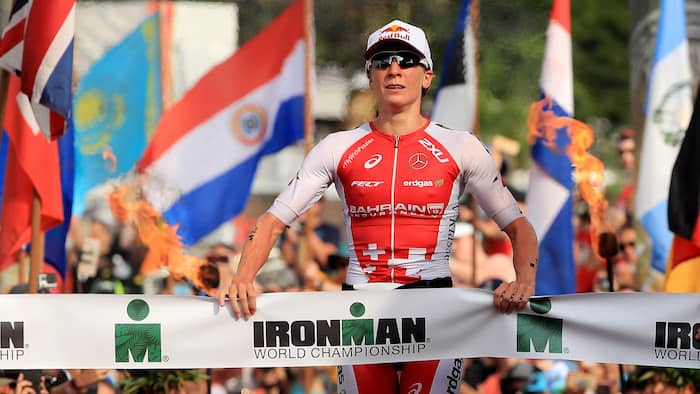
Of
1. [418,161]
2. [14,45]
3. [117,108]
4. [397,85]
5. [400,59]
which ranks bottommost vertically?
[418,161]

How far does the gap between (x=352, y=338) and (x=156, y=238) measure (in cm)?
376

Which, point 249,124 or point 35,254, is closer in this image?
point 35,254

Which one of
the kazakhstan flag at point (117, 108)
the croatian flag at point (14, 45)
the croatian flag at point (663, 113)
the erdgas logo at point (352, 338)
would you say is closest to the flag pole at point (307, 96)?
the kazakhstan flag at point (117, 108)

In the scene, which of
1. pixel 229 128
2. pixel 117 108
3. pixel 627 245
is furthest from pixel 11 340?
pixel 117 108

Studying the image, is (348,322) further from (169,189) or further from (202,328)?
(169,189)

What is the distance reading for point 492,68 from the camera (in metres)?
37.2

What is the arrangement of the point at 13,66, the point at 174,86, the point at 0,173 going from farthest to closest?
the point at 174,86
the point at 0,173
the point at 13,66

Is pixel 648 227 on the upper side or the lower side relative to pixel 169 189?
lower

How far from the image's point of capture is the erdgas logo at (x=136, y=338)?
6359 mm

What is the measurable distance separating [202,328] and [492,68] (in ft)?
103

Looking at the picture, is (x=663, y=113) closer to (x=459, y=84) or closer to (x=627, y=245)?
(x=627, y=245)

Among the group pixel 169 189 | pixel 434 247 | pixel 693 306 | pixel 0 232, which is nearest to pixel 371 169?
pixel 434 247

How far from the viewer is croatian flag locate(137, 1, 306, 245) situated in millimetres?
12852

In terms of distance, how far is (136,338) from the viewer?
20.9ft
